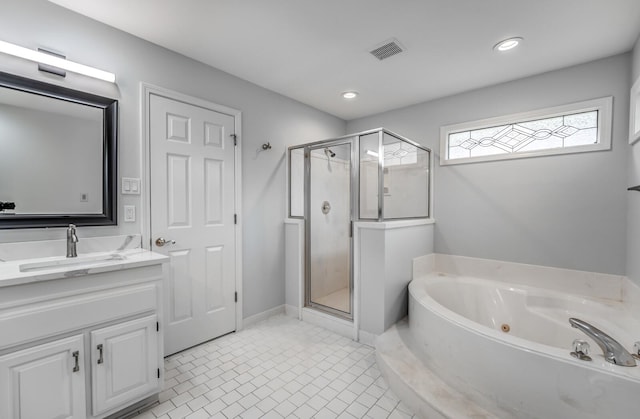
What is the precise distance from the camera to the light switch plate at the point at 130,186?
1.93 m

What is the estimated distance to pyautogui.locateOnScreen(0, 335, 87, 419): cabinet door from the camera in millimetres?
1173

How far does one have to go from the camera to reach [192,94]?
2293 mm

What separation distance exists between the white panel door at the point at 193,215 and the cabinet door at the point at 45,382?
0.81 metres

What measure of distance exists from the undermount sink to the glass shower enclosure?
1.69m

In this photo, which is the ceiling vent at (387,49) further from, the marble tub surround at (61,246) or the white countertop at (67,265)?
the marble tub surround at (61,246)

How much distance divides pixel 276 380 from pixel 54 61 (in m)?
2.48

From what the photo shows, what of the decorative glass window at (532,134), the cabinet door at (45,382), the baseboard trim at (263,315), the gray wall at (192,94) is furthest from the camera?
the baseboard trim at (263,315)

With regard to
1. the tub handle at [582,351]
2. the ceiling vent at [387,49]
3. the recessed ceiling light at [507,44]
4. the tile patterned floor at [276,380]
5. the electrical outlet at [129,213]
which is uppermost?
the ceiling vent at [387,49]

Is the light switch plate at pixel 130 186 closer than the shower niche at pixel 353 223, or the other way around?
the light switch plate at pixel 130 186

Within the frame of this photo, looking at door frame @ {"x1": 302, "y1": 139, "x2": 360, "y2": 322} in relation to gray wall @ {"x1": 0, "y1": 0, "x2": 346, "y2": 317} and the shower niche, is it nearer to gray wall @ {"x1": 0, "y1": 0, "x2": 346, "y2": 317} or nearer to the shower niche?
the shower niche

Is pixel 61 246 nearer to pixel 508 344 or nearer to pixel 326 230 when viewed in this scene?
pixel 326 230

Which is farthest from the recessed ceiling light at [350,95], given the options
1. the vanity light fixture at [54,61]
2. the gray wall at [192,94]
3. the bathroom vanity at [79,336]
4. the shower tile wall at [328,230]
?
the bathroom vanity at [79,336]

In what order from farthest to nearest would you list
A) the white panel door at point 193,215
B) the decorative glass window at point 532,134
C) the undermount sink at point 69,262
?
the decorative glass window at point 532,134 → the white panel door at point 193,215 → the undermount sink at point 69,262

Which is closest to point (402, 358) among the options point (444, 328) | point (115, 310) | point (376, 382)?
point (376, 382)
